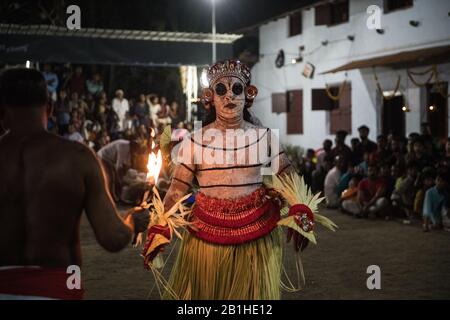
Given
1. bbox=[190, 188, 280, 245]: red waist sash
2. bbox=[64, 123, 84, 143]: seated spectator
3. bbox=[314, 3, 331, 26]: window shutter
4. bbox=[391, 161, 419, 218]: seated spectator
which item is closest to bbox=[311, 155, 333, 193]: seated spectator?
bbox=[391, 161, 419, 218]: seated spectator

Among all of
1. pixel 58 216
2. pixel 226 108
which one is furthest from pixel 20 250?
pixel 226 108

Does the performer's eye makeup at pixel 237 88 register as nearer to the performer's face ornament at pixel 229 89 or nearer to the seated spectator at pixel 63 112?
the performer's face ornament at pixel 229 89

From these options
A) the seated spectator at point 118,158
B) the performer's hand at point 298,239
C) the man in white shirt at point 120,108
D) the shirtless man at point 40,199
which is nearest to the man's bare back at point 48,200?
the shirtless man at point 40,199

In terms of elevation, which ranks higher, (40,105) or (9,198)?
(40,105)

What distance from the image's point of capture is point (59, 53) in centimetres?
1875

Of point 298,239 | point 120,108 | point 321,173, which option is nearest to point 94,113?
point 120,108

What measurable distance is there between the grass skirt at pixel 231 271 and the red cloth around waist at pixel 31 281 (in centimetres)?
200

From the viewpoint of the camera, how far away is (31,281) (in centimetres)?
307

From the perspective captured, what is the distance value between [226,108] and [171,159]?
0.67 metres

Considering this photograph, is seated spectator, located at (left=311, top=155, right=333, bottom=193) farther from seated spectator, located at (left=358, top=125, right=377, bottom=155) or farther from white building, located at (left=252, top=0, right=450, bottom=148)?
white building, located at (left=252, top=0, right=450, bottom=148)

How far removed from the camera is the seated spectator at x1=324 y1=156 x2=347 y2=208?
51.2 ft

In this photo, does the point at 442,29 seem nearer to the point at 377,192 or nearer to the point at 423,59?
the point at 423,59

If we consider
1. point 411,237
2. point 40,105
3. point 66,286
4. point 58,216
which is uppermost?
point 40,105

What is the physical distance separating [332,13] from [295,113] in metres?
4.00
